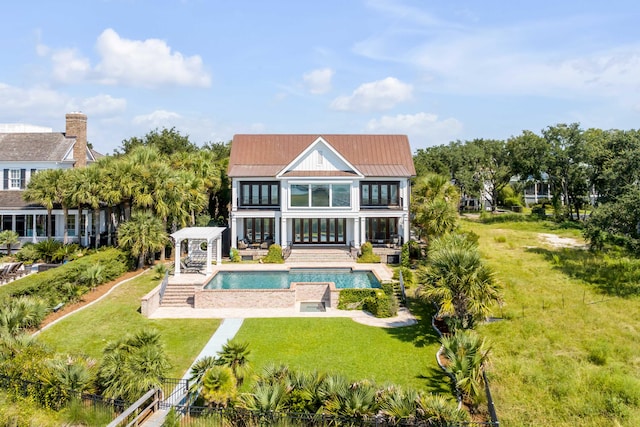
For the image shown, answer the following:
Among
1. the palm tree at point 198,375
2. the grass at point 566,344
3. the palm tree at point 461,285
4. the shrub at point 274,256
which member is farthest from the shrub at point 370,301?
the shrub at point 274,256

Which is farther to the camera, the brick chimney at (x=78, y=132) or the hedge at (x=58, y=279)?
the brick chimney at (x=78, y=132)

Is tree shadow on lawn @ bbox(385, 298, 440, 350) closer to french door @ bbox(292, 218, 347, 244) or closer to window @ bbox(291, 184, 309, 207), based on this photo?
window @ bbox(291, 184, 309, 207)

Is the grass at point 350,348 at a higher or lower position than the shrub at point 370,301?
lower

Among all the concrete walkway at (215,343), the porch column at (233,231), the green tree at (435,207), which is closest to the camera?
the concrete walkway at (215,343)

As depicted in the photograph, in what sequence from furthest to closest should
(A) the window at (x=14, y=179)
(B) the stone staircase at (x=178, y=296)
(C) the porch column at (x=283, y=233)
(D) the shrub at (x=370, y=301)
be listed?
(A) the window at (x=14, y=179), (C) the porch column at (x=283, y=233), (B) the stone staircase at (x=178, y=296), (D) the shrub at (x=370, y=301)

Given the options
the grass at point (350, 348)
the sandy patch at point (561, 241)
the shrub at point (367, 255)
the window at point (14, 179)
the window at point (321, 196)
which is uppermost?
the window at point (14, 179)

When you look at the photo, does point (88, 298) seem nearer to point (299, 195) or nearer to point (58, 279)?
point (58, 279)

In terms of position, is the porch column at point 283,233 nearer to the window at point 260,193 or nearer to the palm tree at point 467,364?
the window at point 260,193

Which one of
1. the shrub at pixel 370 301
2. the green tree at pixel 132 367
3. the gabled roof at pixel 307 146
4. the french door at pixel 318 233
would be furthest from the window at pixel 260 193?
the green tree at pixel 132 367
